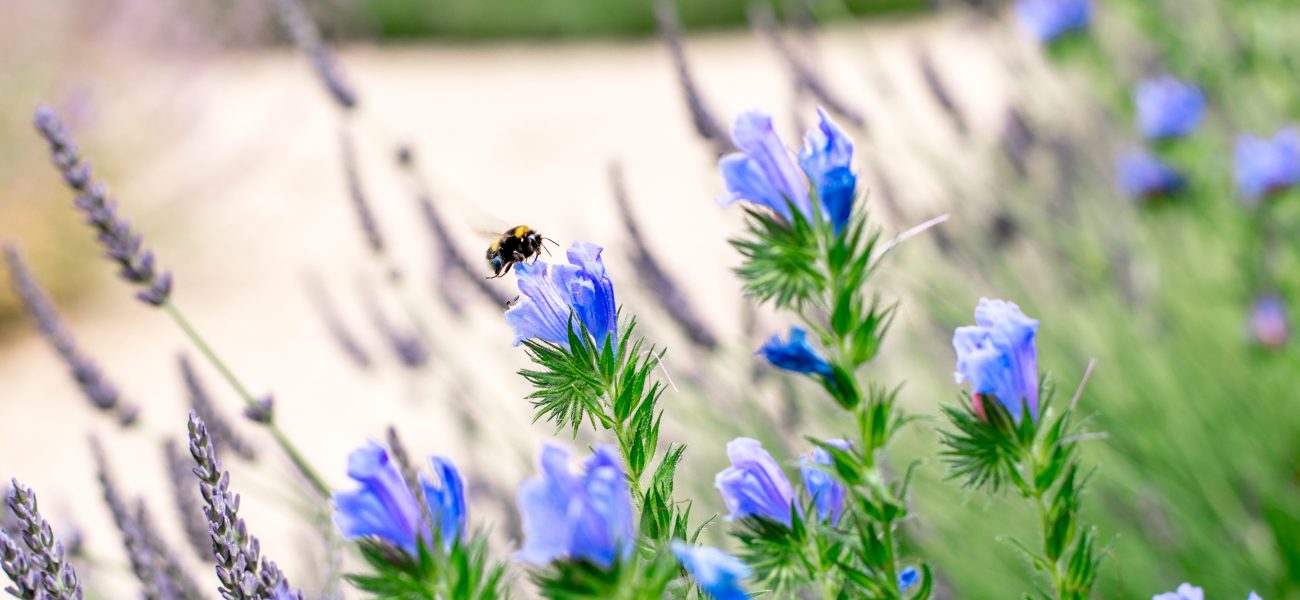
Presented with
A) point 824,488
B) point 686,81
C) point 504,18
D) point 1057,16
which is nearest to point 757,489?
point 824,488

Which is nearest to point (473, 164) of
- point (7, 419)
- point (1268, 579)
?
point (7, 419)

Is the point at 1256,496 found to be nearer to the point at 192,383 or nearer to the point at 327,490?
the point at 327,490

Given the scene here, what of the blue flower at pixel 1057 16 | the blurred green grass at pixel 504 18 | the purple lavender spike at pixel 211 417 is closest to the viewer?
the purple lavender spike at pixel 211 417

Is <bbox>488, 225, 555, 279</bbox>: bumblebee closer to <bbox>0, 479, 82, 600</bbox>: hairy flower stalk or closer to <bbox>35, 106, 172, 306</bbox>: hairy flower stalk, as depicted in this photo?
<bbox>35, 106, 172, 306</bbox>: hairy flower stalk

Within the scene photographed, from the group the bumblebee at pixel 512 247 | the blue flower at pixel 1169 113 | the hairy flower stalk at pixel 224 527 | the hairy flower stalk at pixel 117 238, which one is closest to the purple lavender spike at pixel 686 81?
the bumblebee at pixel 512 247

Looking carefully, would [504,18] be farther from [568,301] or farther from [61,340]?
[568,301]

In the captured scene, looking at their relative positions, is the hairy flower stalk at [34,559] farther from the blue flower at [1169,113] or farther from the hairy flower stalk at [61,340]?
the blue flower at [1169,113]
